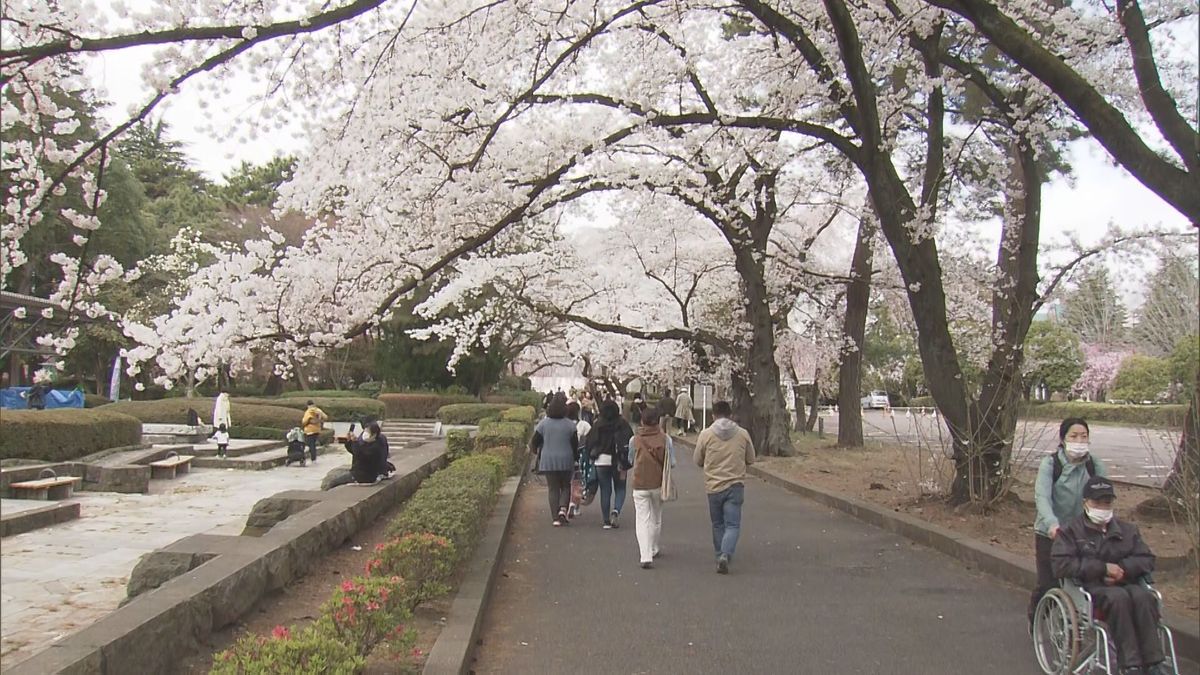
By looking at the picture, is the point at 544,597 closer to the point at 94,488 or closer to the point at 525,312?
the point at 94,488

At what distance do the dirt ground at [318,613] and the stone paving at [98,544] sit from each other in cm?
111

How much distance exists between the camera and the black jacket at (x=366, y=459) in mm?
11266

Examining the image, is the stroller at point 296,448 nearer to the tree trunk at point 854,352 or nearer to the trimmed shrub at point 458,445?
A: the trimmed shrub at point 458,445

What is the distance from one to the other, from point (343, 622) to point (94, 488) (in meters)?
12.8

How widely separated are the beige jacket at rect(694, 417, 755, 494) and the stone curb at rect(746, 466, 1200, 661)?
8.25 feet

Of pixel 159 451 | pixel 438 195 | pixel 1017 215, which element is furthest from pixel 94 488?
pixel 1017 215

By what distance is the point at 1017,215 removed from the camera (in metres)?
14.3

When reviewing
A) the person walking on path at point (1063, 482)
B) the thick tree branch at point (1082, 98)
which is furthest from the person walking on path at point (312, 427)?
the person walking on path at point (1063, 482)

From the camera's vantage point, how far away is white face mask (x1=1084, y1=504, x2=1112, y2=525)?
16.4 ft

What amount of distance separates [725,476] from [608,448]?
2.96m

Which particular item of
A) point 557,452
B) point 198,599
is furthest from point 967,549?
point 198,599

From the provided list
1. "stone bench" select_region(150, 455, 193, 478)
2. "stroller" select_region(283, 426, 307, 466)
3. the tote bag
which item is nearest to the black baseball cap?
the tote bag

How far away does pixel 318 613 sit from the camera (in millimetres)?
6184

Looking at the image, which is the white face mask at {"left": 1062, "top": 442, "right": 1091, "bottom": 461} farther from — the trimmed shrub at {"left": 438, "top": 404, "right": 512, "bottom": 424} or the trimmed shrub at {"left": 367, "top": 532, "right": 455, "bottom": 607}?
the trimmed shrub at {"left": 438, "top": 404, "right": 512, "bottom": 424}
